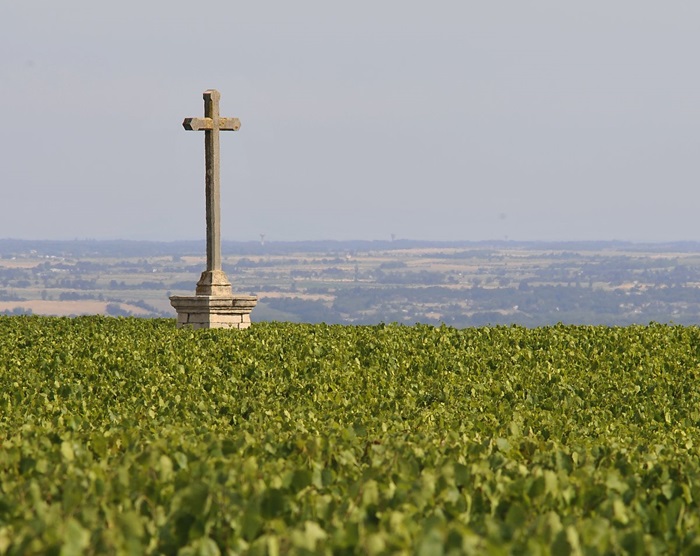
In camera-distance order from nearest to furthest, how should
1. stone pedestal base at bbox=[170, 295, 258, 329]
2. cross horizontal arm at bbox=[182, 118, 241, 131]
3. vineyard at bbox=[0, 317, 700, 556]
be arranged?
vineyard at bbox=[0, 317, 700, 556], stone pedestal base at bbox=[170, 295, 258, 329], cross horizontal arm at bbox=[182, 118, 241, 131]

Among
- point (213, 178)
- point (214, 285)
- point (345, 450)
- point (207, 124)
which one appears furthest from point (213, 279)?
point (345, 450)

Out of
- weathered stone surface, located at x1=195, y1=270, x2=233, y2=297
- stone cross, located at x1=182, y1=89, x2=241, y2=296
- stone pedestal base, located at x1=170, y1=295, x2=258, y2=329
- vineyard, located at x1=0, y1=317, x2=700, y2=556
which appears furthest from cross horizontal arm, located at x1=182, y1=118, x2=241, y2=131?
vineyard, located at x1=0, y1=317, x2=700, y2=556

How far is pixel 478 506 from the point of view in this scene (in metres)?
5.96

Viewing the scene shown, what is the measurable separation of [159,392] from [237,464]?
24.1 feet

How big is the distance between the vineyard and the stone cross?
141 inches

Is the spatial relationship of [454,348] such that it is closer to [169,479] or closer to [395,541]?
[169,479]

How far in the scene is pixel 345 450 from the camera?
7344 mm

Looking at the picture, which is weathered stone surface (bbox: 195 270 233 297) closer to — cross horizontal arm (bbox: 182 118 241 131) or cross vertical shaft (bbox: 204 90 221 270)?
cross vertical shaft (bbox: 204 90 221 270)

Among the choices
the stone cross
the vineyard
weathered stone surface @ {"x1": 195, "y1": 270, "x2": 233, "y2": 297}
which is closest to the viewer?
the vineyard

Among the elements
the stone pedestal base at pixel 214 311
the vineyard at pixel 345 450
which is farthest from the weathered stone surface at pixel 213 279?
the vineyard at pixel 345 450

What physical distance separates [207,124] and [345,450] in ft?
A: 49.4

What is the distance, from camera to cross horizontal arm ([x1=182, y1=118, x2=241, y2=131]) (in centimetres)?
2162

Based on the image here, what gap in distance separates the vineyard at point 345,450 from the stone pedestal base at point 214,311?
118 inches

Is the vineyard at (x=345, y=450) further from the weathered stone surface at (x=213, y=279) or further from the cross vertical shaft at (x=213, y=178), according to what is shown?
the cross vertical shaft at (x=213, y=178)
